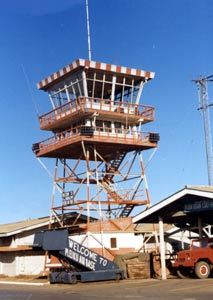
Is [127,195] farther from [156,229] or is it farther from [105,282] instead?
[105,282]

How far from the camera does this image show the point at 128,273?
32.0m

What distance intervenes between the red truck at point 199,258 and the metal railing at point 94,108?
1779cm

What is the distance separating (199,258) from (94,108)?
1940 centimetres

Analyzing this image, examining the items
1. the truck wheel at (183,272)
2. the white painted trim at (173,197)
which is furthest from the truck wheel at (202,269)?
the white painted trim at (173,197)

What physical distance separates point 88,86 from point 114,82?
231 cm

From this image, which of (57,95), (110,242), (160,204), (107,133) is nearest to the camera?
(160,204)

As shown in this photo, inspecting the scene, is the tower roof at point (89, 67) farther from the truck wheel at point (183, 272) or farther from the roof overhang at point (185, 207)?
the truck wheel at point (183, 272)

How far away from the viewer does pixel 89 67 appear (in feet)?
143

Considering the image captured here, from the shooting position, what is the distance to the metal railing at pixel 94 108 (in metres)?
43.4

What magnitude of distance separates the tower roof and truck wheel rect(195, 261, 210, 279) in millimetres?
21092

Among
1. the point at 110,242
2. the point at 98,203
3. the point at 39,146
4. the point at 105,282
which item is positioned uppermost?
the point at 39,146

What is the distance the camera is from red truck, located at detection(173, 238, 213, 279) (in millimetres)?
27359

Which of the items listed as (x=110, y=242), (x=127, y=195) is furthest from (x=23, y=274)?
(x=127, y=195)

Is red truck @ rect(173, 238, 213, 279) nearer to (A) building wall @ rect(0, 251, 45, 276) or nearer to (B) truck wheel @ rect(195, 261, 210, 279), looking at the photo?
(B) truck wheel @ rect(195, 261, 210, 279)
